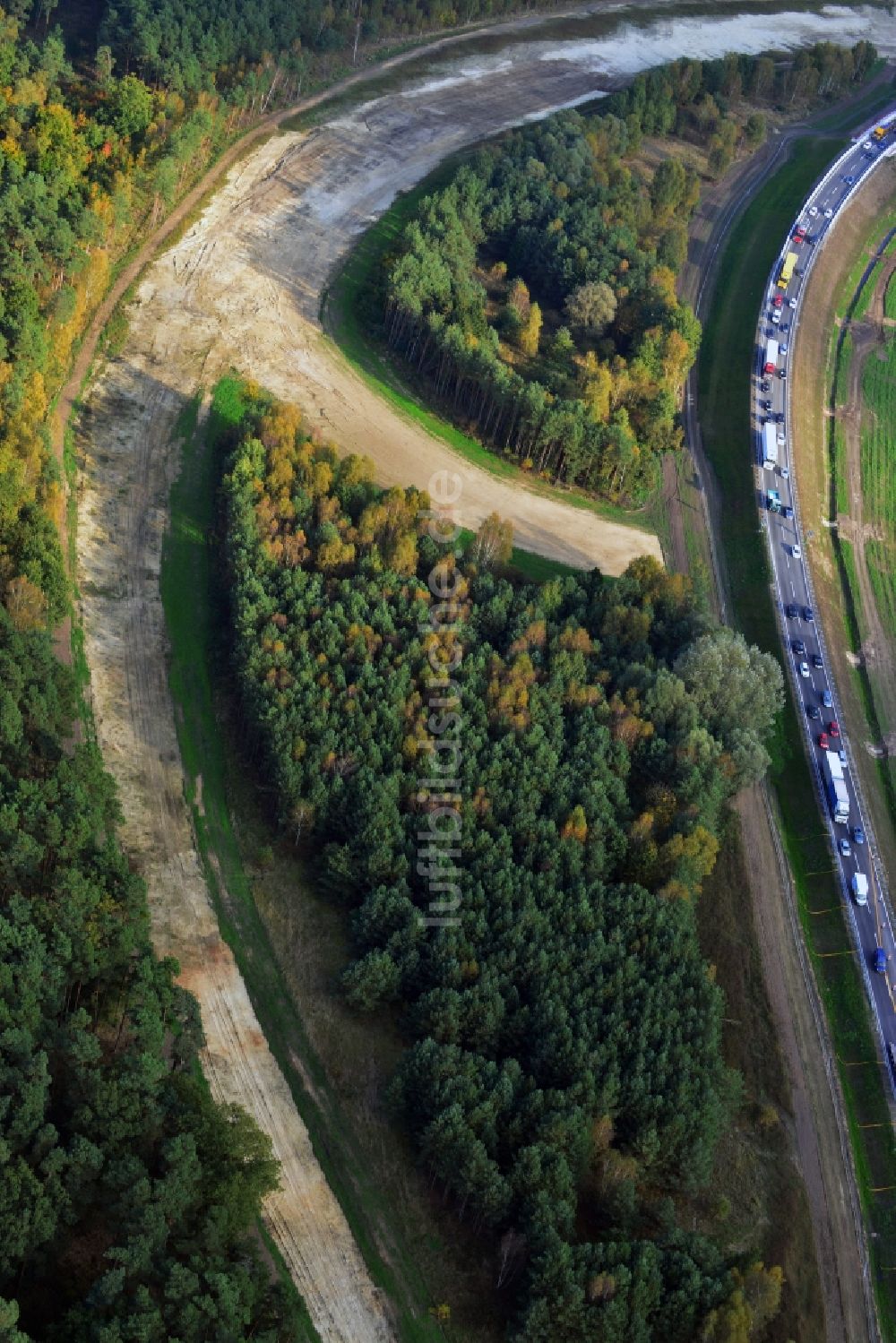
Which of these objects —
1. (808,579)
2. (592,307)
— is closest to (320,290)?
(592,307)

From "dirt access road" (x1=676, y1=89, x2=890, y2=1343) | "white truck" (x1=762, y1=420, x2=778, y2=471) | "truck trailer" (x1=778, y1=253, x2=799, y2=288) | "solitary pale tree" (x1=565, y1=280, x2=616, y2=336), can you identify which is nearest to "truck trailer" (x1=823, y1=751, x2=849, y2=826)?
"dirt access road" (x1=676, y1=89, x2=890, y2=1343)

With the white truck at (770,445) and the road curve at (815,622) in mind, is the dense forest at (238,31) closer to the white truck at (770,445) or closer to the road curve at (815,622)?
the road curve at (815,622)

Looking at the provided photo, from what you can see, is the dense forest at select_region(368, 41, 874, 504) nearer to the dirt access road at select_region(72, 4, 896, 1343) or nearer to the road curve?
the dirt access road at select_region(72, 4, 896, 1343)

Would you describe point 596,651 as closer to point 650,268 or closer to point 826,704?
point 826,704

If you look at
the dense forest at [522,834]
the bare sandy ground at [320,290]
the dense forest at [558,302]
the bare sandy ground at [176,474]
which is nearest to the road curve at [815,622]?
the dense forest at [522,834]

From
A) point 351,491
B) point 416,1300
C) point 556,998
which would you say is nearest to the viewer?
point 416,1300

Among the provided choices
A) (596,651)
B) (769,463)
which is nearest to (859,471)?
(769,463)
